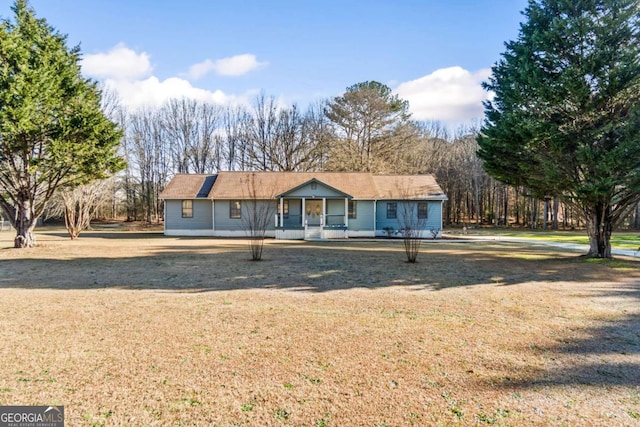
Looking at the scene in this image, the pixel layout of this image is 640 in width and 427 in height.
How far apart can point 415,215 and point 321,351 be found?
2192 cm

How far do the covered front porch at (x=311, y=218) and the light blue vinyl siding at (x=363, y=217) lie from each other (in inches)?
34.3

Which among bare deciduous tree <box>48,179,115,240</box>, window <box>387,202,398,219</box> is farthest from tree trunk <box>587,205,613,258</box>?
bare deciduous tree <box>48,179,115,240</box>

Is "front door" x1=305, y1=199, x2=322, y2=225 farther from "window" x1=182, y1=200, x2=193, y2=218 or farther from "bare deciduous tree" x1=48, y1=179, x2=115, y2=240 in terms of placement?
"bare deciduous tree" x1=48, y1=179, x2=115, y2=240

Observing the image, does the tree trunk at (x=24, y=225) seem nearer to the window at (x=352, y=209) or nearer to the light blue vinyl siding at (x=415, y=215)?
the window at (x=352, y=209)

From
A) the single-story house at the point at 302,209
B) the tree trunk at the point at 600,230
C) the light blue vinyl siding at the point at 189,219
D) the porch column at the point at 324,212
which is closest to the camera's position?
the tree trunk at the point at 600,230

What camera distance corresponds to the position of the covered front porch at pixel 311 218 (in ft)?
76.7

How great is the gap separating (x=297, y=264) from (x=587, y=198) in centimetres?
974

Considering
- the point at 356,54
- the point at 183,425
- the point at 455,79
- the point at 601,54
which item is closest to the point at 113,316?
the point at 183,425

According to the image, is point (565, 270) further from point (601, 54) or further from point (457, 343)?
point (457, 343)

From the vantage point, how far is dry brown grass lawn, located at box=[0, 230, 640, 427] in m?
3.18

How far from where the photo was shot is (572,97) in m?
11.8

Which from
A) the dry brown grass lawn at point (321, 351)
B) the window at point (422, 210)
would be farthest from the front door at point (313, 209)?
the dry brown grass lawn at point (321, 351)

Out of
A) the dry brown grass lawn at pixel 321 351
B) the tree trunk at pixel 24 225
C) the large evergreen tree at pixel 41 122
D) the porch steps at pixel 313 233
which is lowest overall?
the dry brown grass lawn at pixel 321 351

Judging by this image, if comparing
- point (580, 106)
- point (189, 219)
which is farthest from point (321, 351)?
point (189, 219)
